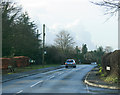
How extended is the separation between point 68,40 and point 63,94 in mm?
68976

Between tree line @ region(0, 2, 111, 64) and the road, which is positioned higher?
tree line @ region(0, 2, 111, 64)

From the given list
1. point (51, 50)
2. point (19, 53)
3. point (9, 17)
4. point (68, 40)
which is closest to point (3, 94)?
point (9, 17)

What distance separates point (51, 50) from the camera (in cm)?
6612

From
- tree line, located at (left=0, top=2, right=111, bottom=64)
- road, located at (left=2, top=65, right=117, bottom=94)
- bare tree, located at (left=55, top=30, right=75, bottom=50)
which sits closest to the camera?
road, located at (left=2, top=65, right=117, bottom=94)

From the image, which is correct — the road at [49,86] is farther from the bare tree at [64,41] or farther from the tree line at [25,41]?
the bare tree at [64,41]

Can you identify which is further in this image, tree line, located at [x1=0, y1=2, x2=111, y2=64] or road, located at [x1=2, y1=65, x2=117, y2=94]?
tree line, located at [x1=0, y1=2, x2=111, y2=64]

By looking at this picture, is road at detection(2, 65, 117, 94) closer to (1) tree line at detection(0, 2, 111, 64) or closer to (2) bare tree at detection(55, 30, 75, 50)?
(1) tree line at detection(0, 2, 111, 64)

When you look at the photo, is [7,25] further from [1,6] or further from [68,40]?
[68,40]

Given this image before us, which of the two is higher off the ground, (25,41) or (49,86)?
(25,41)

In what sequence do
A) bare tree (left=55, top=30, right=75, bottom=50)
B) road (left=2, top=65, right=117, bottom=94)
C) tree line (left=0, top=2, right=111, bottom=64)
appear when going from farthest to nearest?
bare tree (left=55, top=30, right=75, bottom=50)
tree line (left=0, top=2, right=111, bottom=64)
road (left=2, top=65, right=117, bottom=94)

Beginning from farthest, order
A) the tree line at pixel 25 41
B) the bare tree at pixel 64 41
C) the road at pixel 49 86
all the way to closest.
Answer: the bare tree at pixel 64 41
the tree line at pixel 25 41
the road at pixel 49 86

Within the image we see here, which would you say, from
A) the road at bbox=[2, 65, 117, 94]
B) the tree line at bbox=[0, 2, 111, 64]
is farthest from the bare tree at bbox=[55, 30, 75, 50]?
the road at bbox=[2, 65, 117, 94]

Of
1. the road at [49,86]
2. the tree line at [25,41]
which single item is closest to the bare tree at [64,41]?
the tree line at [25,41]

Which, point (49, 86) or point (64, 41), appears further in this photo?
point (64, 41)
